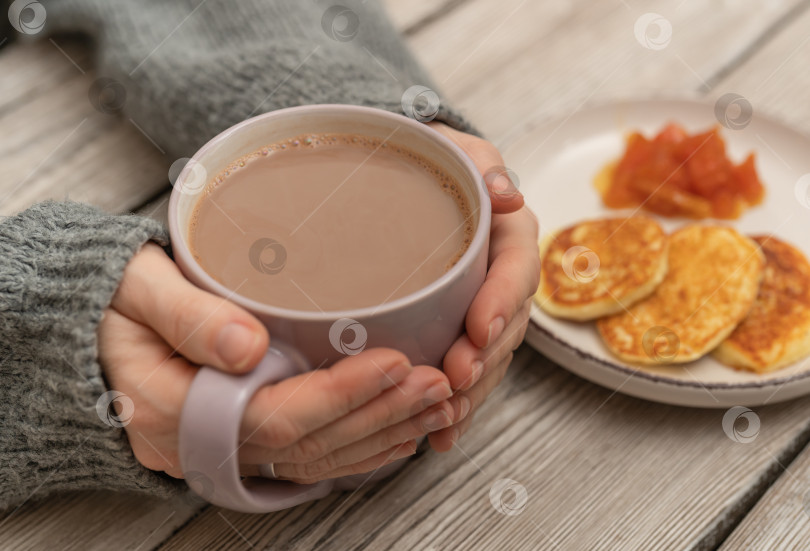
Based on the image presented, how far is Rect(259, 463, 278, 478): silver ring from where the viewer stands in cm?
65

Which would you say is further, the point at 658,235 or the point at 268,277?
the point at 658,235

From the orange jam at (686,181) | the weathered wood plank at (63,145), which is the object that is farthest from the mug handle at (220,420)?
the orange jam at (686,181)

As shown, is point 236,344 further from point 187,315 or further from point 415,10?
point 415,10

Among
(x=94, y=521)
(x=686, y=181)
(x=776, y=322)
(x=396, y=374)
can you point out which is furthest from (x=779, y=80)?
(x=94, y=521)

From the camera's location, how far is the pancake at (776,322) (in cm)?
85

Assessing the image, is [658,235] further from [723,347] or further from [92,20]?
[92,20]

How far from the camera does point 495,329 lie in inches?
24.6

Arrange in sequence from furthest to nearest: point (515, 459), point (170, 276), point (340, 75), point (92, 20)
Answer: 1. point (92, 20)
2. point (340, 75)
3. point (515, 459)
4. point (170, 276)

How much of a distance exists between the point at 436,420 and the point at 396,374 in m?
0.10

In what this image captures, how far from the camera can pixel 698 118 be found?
3.72 ft

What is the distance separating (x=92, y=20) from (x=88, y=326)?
0.67m

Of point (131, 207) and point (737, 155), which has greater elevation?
point (131, 207)

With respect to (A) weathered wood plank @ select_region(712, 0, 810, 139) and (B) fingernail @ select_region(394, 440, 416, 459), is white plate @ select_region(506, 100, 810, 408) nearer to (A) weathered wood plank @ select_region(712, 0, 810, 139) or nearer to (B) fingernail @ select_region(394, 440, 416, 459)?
(A) weathered wood plank @ select_region(712, 0, 810, 139)

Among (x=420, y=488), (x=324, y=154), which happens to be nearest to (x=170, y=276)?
(x=324, y=154)
